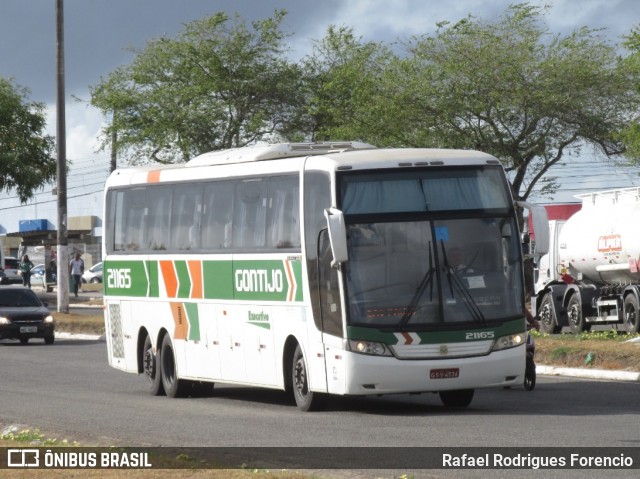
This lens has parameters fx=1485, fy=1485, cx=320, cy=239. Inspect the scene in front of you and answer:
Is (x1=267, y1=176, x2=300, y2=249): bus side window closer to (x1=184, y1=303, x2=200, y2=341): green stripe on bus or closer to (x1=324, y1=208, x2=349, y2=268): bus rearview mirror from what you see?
(x1=324, y1=208, x2=349, y2=268): bus rearview mirror

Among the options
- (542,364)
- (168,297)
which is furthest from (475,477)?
(542,364)

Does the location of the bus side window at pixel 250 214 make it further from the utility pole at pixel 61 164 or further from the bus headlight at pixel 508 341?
the utility pole at pixel 61 164

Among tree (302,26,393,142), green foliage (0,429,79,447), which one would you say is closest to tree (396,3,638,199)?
tree (302,26,393,142)

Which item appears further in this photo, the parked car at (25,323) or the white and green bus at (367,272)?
the parked car at (25,323)

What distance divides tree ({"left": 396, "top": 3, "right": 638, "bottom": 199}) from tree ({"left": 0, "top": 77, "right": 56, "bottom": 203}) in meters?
19.4

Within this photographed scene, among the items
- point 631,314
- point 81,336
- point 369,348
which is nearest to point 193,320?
point 369,348

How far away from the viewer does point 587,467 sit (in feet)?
40.1

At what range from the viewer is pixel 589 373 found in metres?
24.2

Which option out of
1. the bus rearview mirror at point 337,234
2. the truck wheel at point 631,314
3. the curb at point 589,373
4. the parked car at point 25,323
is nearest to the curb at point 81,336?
the parked car at point 25,323

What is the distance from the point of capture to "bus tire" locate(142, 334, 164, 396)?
73.0 feet

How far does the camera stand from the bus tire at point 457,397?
18.7 m

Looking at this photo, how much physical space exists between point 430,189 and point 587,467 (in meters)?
6.44

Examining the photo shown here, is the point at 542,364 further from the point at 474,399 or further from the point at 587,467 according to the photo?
the point at 587,467

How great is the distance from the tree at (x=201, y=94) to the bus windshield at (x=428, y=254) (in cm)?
4023
